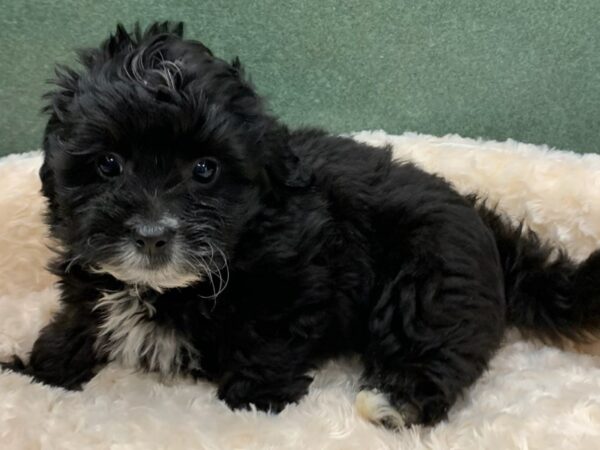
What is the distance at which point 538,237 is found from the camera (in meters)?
2.38

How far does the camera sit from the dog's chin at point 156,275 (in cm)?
164

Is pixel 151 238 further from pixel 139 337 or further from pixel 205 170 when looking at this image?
pixel 139 337

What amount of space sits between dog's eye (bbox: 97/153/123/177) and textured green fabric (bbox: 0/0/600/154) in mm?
1342

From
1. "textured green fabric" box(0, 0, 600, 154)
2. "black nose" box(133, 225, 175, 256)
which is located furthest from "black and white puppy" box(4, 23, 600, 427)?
"textured green fabric" box(0, 0, 600, 154)

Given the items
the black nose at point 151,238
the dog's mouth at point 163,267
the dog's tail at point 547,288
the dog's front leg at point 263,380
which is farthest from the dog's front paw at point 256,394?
the dog's tail at point 547,288

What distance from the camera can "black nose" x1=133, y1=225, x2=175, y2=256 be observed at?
1.59 metres

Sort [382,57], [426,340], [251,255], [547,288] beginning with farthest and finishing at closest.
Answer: [382,57], [547,288], [426,340], [251,255]

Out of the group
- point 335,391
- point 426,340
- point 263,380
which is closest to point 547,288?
point 426,340

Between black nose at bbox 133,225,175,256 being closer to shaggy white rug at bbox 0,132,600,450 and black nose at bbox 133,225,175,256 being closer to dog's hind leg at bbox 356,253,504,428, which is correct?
shaggy white rug at bbox 0,132,600,450

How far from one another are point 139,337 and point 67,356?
240mm

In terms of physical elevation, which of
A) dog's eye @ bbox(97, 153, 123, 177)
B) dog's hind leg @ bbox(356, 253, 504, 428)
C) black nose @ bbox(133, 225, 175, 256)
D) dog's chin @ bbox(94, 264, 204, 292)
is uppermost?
dog's eye @ bbox(97, 153, 123, 177)

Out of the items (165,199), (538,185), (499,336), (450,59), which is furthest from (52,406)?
(450,59)

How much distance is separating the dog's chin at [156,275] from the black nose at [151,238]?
4 cm

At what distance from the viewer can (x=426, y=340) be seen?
199 cm
